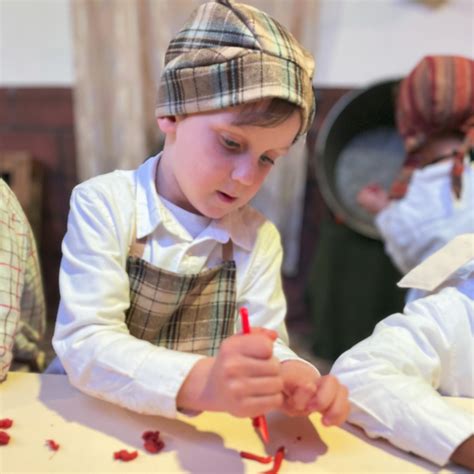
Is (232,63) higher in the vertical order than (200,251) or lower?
higher

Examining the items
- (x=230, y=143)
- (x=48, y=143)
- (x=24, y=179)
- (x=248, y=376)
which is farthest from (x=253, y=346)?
(x=48, y=143)

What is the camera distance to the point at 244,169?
2.29ft

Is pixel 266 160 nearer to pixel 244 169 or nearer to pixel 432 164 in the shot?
pixel 244 169

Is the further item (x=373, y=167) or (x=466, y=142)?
(x=373, y=167)

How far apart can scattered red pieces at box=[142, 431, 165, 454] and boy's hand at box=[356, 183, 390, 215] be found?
131 centimetres

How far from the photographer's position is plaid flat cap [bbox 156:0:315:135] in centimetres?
66

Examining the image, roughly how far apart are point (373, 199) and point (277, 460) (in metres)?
1.36

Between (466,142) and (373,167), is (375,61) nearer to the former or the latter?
(373,167)

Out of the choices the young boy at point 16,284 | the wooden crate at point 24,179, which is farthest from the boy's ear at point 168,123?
the wooden crate at point 24,179

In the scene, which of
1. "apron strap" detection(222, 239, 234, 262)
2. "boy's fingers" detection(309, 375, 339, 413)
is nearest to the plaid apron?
"apron strap" detection(222, 239, 234, 262)

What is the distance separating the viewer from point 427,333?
72cm

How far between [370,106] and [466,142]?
43 centimetres

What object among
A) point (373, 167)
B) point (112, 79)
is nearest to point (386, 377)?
point (373, 167)

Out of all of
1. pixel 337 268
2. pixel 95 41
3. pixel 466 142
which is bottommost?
pixel 337 268
